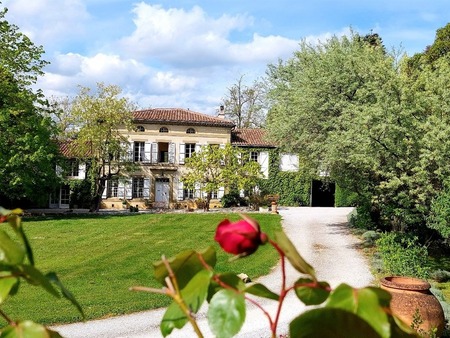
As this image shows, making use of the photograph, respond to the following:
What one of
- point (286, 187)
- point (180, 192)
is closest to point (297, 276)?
point (180, 192)

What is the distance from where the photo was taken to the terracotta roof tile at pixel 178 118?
31808mm

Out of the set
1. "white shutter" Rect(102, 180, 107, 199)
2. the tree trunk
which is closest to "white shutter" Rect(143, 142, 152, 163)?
"white shutter" Rect(102, 180, 107, 199)

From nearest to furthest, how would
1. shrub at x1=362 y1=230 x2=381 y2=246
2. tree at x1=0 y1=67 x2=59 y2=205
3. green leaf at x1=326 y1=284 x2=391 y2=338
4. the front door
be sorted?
green leaf at x1=326 y1=284 x2=391 y2=338 → shrub at x1=362 y1=230 x2=381 y2=246 → tree at x1=0 y1=67 x2=59 y2=205 → the front door

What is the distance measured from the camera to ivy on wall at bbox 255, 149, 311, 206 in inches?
1284

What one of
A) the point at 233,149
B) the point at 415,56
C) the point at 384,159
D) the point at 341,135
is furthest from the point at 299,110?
the point at 415,56

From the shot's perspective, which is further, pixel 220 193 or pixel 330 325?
pixel 220 193

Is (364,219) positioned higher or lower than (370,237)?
higher

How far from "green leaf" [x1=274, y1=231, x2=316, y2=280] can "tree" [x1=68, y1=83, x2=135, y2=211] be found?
91.4 ft

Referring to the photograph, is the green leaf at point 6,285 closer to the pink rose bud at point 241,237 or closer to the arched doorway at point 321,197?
the pink rose bud at point 241,237

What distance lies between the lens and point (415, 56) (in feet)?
97.0

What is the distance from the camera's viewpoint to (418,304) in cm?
812

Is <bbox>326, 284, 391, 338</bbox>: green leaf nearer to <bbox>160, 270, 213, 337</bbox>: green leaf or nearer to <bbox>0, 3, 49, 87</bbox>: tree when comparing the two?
<bbox>160, 270, 213, 337</bbox>: green leaf

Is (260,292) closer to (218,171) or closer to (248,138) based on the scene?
(218,171)

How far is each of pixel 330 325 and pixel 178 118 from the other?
3219 cm
